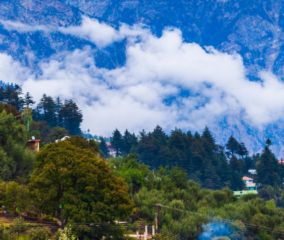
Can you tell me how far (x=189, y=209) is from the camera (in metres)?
48.0

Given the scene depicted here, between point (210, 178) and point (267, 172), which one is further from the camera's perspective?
point (267, 172)

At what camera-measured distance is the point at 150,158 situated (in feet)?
308

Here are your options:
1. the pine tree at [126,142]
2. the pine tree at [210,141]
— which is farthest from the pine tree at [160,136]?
the pine tree at [210,141]

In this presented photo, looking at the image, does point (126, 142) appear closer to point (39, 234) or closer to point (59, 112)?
point (59, 112)

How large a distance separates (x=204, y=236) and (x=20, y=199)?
24.2m

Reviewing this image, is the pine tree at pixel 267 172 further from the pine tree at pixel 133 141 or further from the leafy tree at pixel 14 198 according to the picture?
the leafy tree at pixel 14 198

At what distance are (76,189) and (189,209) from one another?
2477 cm

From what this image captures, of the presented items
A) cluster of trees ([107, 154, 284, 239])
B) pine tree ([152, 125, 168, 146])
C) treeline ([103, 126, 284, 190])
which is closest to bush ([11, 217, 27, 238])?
cluster of trees ([107, 154, 284, 239])

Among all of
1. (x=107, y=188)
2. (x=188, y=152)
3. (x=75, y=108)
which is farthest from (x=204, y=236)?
(x=75, y=108)

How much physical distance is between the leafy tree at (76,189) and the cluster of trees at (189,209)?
36.6 feet

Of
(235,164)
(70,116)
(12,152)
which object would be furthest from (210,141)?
(12,152)

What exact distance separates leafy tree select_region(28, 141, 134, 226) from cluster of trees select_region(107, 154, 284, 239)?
11.1 m

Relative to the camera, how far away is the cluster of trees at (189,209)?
40.8 m

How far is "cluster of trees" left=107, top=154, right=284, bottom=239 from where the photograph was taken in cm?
4078
